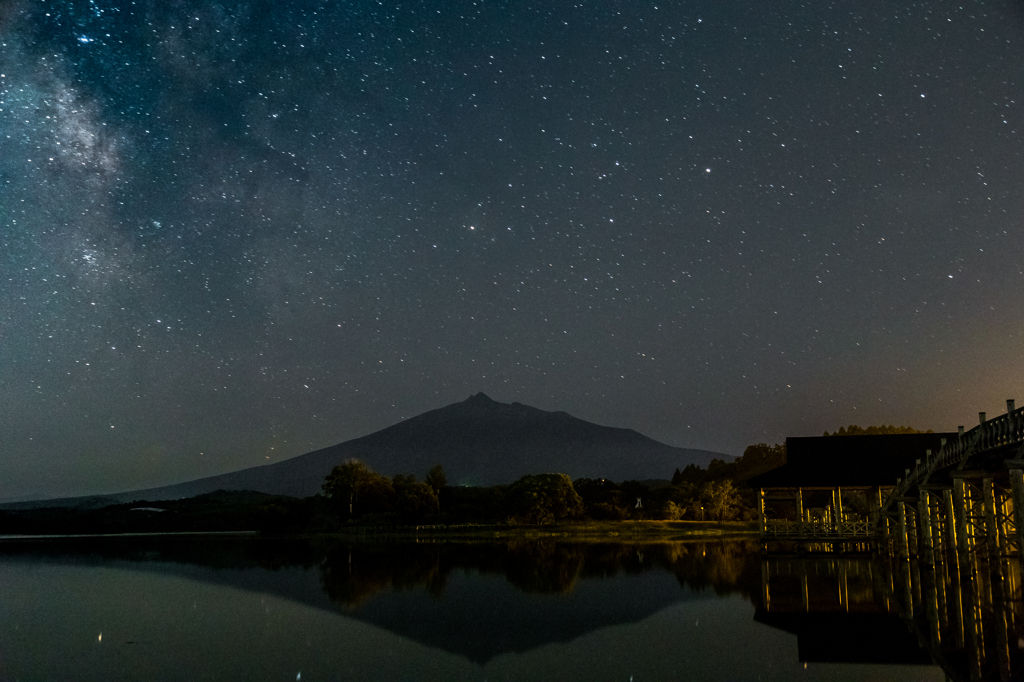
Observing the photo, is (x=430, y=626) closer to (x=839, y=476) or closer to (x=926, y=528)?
(x=926, y=528)

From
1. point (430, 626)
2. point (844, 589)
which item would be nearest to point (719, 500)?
point (844, 589)

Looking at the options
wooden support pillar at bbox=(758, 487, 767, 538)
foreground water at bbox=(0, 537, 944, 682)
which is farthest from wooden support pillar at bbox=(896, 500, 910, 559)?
wooden support pillar at bbox=(758, 487, 767, 538)

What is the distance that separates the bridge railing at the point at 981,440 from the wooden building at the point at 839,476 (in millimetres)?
8324

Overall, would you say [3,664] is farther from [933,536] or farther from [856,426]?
[856,426]

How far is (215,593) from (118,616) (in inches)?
205

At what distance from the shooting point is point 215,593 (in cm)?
2511

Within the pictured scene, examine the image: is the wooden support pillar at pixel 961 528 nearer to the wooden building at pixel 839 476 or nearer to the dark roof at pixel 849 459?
the wooden building at pixel 839 476

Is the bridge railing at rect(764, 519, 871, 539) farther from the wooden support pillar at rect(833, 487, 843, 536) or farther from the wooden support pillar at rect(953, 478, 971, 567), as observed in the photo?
the wooden support pillar at rect(953, 478, 971, 567)

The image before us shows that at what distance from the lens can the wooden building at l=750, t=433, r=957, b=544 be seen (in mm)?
37844

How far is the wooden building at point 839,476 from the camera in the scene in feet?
124

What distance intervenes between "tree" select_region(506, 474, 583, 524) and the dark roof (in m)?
30.0

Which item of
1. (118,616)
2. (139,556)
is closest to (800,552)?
(118,616)

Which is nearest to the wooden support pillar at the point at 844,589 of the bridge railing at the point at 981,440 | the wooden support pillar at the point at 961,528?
the wooden support pillar at the point at 961,528

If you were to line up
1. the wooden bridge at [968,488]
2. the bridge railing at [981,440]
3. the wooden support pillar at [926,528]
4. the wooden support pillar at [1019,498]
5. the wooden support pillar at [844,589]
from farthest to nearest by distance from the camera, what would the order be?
1. the wooden support pillar at [926,528]
2. the bridge railing at [981,440]
3. the wooden bridge at [968,488]
4. the wooden support pillar at [1019,498]
5. the wooden support pillar at [844,589]
